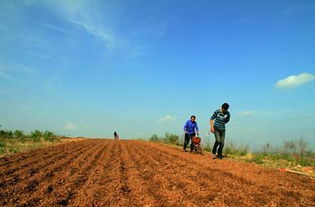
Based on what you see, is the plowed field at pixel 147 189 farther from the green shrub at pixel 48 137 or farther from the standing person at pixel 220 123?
the green shrub at pixel 48 137

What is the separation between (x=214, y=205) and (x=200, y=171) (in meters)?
3.01

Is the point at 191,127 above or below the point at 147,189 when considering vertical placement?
above

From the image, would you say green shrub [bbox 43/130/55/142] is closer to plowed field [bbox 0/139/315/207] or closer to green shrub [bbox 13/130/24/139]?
green shrub [bbox 13/130/24/139]

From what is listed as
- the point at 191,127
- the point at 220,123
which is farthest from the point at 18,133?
the point at 220,123

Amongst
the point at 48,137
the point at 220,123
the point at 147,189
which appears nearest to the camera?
the point at 147,189

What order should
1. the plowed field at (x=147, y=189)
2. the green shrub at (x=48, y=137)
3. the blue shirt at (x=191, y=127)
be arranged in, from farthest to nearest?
1. the green shrub at (x=48, y=137)
2. the blue shirt at (x=191, y=127)
3. the plowed field at (x=147, y=189)

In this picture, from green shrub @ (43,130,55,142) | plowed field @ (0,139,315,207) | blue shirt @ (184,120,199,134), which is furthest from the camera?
green shrub @ (43,130,55,142)

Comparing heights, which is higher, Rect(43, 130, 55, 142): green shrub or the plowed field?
Rect(43, 130, 55, 142): green shrub

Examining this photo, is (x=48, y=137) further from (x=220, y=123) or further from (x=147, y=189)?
(x=147, y=189)

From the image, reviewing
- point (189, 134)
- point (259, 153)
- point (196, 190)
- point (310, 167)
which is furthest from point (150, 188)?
point (259, 153)

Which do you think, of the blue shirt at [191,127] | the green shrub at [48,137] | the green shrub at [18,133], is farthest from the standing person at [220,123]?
the green shrub at [18,133]

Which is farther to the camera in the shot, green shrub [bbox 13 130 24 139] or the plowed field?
green shrub [bbox 13 130 24 139]

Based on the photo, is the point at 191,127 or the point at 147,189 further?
the point at 191,127

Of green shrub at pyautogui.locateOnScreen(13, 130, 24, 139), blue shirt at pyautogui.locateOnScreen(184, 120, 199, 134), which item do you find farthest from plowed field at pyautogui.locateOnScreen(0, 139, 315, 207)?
green shrub at pyautogui.locateOnScreen(13, 130, 24, 139)
